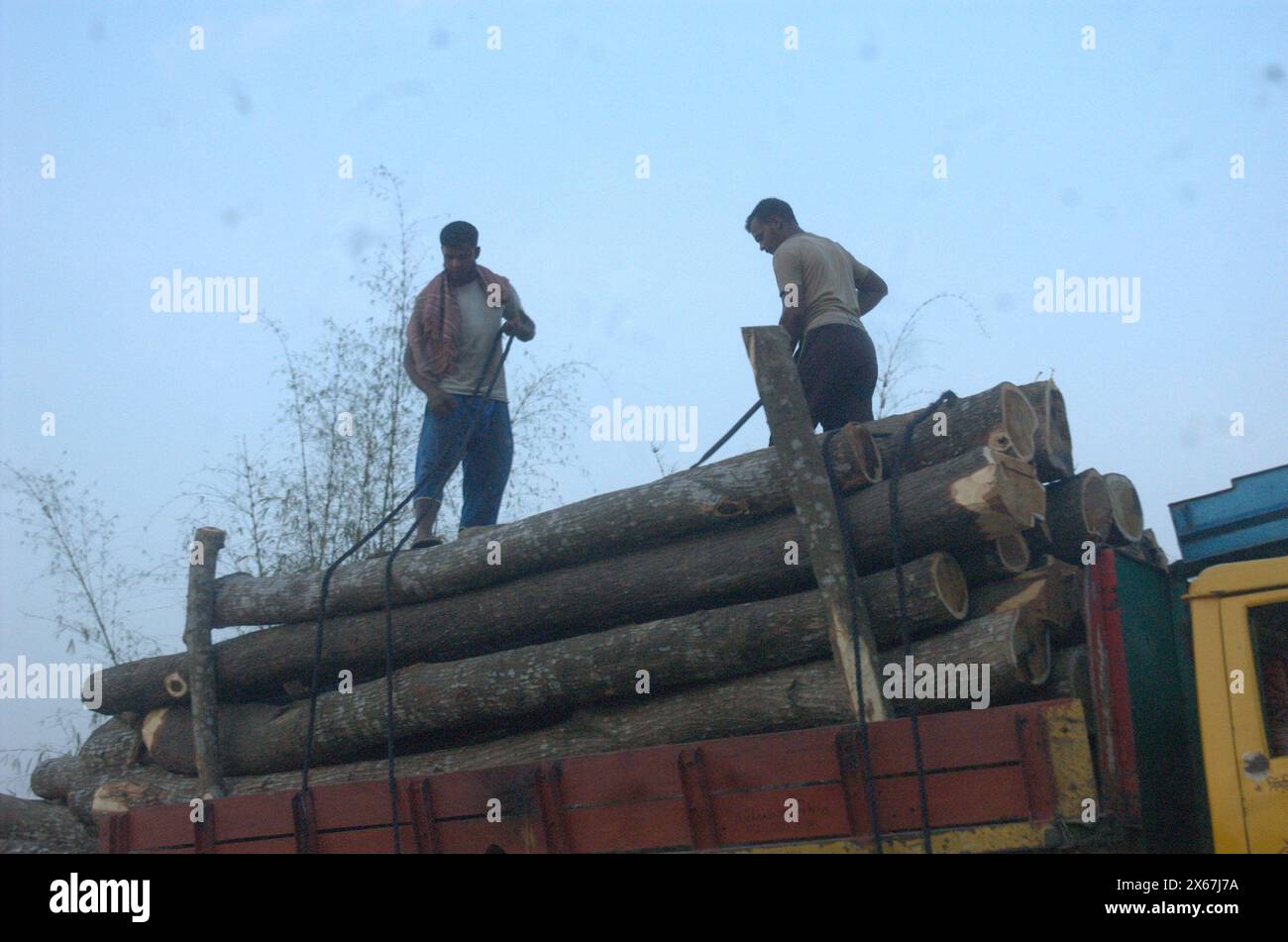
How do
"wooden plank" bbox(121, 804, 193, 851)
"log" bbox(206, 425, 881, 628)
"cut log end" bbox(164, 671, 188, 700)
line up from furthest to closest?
"cut log end" bbox(164, 671, 188, 700), "wooden plank" bbox(121, 804, 193, 851), "log" bbox(206, 425, 881, 628)

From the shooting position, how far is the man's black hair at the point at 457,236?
713 centimetres

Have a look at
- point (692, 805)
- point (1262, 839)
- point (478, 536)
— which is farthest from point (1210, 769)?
point (478, 536)

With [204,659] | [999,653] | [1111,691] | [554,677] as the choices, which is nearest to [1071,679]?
[1111,691]

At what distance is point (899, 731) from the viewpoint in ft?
12.8

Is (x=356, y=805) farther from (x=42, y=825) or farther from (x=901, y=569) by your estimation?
(x=42, y=825)

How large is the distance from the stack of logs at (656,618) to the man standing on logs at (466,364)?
143 cm

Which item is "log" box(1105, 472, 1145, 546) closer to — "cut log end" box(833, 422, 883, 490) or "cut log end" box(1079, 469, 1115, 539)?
"cut log end" box(1079, 469, 1115, 539)

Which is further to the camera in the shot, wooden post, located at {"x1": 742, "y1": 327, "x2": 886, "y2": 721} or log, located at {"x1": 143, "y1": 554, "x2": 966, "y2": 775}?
log, located at {"x1": 143, "y1": 554, "x2": 966, "y2": 775}

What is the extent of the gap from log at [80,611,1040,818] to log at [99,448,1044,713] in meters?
0.33

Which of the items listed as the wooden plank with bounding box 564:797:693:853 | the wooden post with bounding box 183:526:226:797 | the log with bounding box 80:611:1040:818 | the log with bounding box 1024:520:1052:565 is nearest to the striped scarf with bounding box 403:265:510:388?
the wooden post with bounding box 183:526:226:797

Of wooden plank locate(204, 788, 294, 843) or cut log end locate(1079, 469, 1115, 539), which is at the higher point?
cut log end locate(1079, 469, 1115, 539)

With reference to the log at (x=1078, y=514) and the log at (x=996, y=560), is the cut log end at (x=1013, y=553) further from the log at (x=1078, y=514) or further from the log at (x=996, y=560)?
the log at (x=1078, y=514)

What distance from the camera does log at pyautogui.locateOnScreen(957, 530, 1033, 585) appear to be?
4562mm
